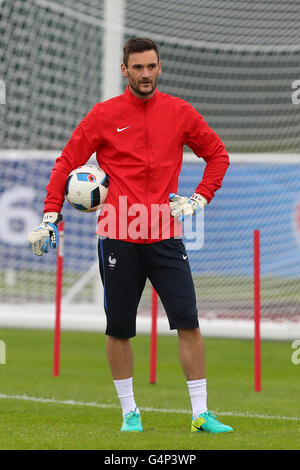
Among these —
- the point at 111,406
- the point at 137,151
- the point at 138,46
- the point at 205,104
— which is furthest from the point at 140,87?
the point at 205,104

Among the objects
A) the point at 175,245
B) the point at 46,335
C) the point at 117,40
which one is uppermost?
the point at 117,40

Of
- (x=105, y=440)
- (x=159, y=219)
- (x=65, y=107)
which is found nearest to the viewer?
(x=105, y=440)

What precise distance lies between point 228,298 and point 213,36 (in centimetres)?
322

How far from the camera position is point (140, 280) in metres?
5.50

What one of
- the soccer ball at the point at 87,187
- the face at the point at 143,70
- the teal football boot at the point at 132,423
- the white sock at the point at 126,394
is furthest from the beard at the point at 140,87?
the teal football boot at the point at 132,423

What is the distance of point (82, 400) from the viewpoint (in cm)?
701

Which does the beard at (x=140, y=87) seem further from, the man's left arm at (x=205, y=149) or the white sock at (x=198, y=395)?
the white sock at (x=198, y=395)

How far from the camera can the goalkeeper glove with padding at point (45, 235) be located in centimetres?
539

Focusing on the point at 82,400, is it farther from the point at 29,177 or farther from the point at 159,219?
the point at 29,177

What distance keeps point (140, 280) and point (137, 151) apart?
0.72 metres

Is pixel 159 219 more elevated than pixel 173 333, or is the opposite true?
pixel 159 219

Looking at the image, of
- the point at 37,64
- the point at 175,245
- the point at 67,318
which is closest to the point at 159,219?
the point at 175,245

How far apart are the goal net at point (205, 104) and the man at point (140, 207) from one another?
6.08 m

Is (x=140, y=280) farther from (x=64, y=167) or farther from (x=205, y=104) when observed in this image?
(x=205, y=104)
